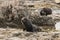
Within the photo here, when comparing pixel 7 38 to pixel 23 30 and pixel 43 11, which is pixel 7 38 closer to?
pixel 23 30

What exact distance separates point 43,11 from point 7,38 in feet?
9.71

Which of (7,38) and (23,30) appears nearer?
(7,38)

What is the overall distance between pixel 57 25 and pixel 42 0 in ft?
12.4

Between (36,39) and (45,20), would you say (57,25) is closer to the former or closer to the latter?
(45,20)

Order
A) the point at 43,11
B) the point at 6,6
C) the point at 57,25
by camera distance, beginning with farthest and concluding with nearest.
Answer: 1. the point at 43,11
2. the point at 6,6
3. the point at 57,25

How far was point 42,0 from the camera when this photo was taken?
30.3 ft

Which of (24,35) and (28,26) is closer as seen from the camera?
(24,35)

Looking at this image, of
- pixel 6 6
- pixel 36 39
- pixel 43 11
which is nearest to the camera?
pixel 36 39

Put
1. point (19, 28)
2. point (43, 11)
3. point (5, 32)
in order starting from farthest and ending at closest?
point (43, 11) < point (19, 28) < point (5, 32)

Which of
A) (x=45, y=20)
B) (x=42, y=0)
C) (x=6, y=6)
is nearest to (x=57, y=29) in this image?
(x=45, y=20)

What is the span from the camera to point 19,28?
5.09m

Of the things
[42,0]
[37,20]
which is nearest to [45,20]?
[37,20]

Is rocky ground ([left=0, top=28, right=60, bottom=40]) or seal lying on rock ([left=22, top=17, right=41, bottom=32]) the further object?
seal lying on rock ([left=22, top=17, right=41, bottom=32])

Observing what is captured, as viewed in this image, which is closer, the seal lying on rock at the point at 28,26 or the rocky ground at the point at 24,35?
the rocky ground at the point at 24,35
